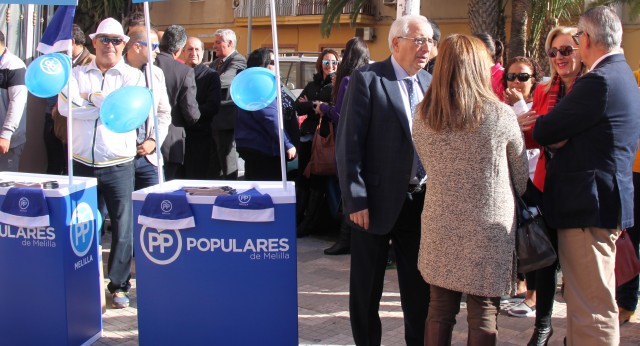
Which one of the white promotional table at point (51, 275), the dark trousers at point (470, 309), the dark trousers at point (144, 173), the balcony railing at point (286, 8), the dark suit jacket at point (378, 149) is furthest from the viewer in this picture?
the balcony railing at point (286, 8)

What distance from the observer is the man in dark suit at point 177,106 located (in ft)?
19.4

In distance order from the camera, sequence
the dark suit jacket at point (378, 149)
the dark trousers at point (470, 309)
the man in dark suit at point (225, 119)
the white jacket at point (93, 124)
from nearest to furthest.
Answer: the dark trousers at point (470, 309), the dark suit jacket at point (378, 149), the white jacket at point (93, 124), the man in dark suit at point (225, 119)

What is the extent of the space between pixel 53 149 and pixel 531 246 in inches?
207

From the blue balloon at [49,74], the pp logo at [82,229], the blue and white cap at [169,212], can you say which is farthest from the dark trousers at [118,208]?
the blue and white cap at [169,212]

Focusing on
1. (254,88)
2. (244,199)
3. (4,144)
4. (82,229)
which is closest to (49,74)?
(82,229)

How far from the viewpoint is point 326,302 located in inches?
206

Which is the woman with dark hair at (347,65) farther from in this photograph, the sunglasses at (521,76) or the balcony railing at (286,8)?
the balcony railing at (286,8)

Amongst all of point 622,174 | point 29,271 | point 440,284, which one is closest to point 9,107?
point 29,271

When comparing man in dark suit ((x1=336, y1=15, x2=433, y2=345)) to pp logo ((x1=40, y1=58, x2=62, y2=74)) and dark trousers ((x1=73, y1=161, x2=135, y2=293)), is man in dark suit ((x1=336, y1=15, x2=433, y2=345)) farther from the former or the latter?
dark trousers ((x1=73, y1=161, x2=135, y2=293))

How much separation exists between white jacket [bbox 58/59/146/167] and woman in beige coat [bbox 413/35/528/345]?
2.32 meters

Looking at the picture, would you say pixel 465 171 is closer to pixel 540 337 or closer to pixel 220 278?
pixel 220 278

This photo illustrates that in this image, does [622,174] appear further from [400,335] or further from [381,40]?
[381,40]

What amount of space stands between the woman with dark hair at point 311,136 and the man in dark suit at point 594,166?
3600 mm

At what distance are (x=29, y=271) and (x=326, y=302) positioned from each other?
208 centimetres
